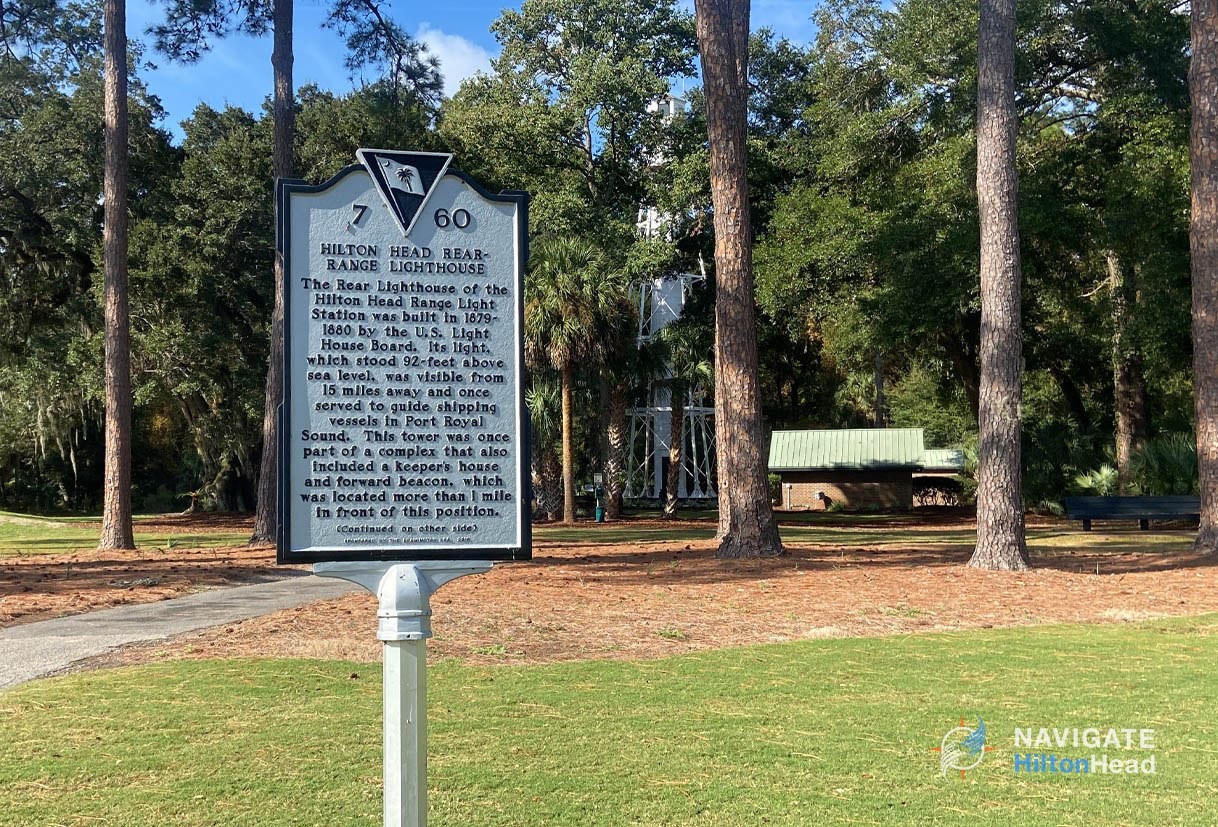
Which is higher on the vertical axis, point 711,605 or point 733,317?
point 733,317

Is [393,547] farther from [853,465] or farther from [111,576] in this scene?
[853,465]

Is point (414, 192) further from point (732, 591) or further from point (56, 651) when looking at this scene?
point (732, 591)

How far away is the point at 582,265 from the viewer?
30.1m

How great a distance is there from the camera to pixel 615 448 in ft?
107

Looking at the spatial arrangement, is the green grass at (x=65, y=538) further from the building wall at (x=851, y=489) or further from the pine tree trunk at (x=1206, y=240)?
the building wall at (x=851, y=489)

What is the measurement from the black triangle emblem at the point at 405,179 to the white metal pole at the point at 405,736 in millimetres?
1758

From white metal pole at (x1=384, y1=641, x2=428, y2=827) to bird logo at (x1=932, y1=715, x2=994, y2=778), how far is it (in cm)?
299

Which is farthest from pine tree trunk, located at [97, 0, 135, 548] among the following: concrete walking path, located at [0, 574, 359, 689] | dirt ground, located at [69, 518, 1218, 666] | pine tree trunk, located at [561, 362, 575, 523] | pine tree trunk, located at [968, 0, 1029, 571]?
pine tree trunk, located at [968, 0, 1029, 571]

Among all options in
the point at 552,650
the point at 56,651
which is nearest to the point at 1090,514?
the point at 552,650

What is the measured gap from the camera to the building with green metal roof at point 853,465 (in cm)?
4219

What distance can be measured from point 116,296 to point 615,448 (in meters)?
16.2

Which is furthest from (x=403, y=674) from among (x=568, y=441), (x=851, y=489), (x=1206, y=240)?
(x=851, y=489)

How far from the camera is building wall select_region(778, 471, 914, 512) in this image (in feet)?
141

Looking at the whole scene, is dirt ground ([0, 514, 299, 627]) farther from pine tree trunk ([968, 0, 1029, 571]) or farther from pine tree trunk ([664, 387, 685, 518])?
pine tree trunk ([664, 387, 685, 518])
